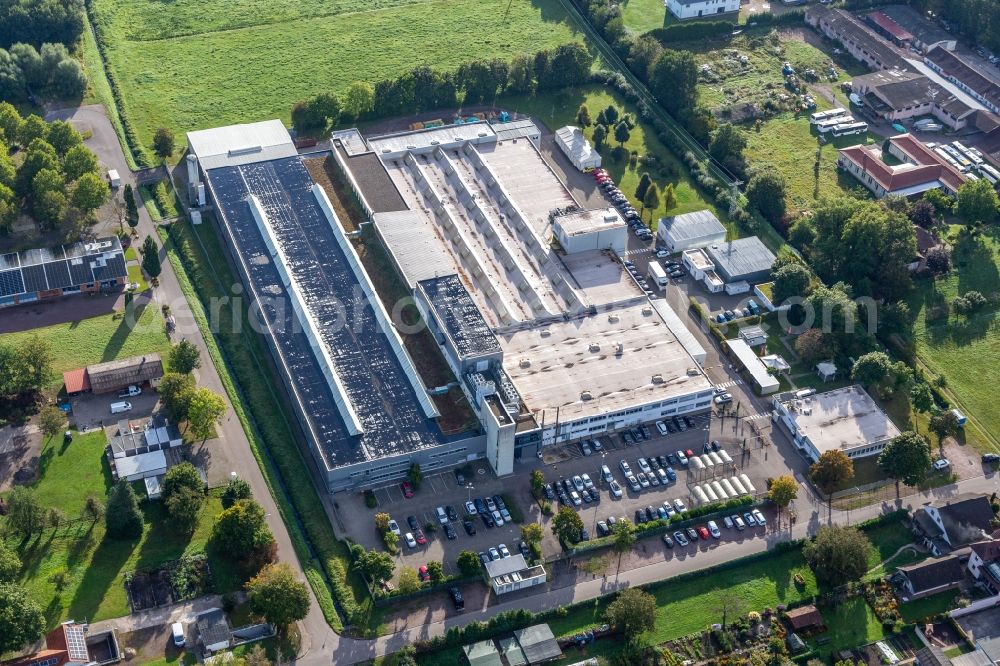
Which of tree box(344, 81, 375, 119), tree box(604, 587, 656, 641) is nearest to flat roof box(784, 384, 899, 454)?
tree box(604, 587, 656, 641)

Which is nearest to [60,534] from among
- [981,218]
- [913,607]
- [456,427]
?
[456,427]

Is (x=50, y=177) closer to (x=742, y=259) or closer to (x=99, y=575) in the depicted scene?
(x=99, y=575)

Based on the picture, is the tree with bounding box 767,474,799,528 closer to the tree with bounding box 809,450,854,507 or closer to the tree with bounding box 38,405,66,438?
the tree with bounding box 809,450,854,507

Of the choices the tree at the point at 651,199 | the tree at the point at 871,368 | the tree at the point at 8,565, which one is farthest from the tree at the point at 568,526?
the tree at the point at 651,199

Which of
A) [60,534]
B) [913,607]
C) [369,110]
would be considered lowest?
[913,607]

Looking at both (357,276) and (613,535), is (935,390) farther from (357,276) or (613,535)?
(357,276)
